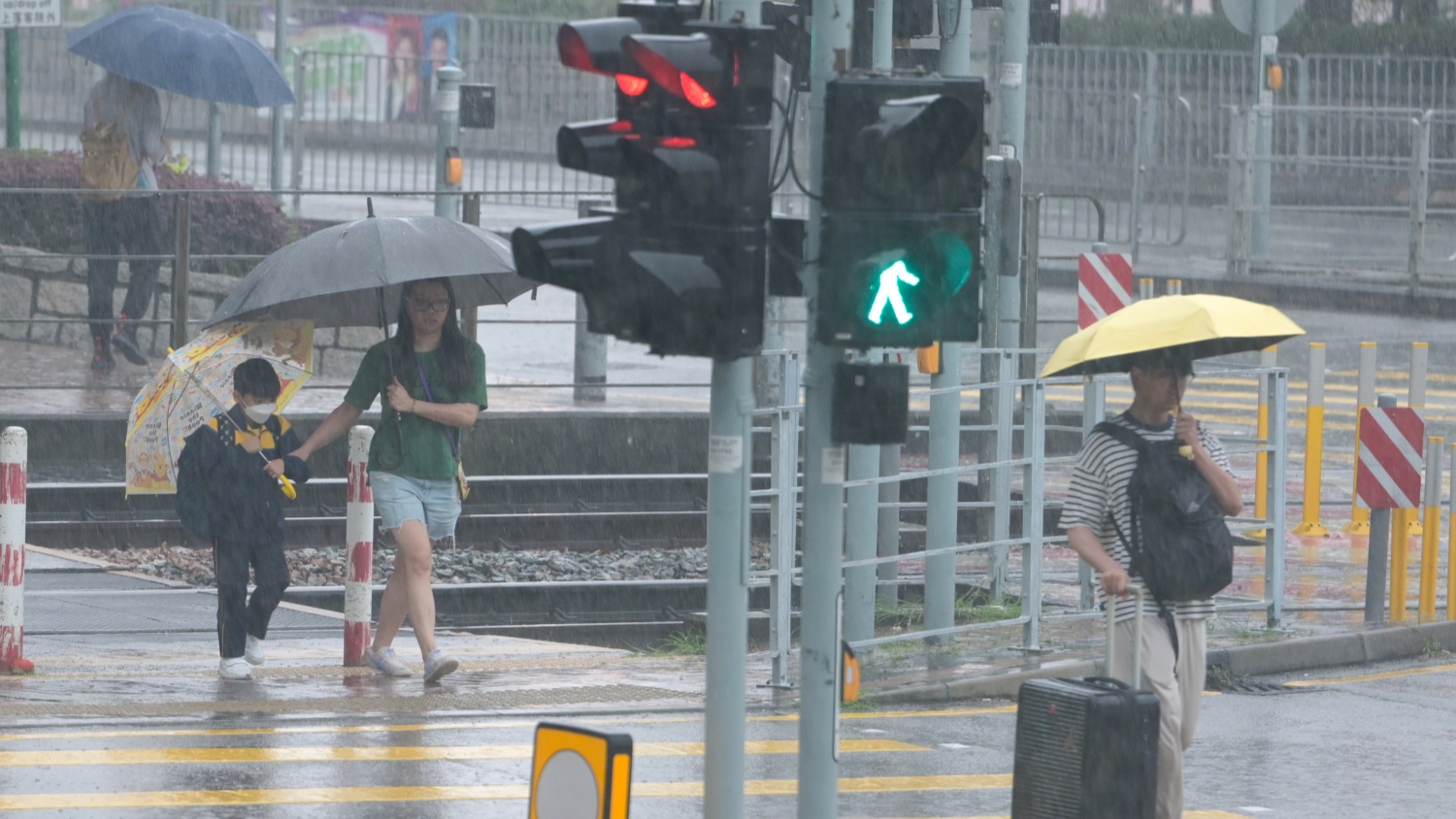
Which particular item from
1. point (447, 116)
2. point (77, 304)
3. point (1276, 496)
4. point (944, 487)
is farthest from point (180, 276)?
point (1276, 496)

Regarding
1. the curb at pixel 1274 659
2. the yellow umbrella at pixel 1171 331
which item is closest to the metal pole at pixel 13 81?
the curb at pixel 1274 659

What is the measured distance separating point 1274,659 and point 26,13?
34.6 ft

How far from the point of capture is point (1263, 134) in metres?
25.0

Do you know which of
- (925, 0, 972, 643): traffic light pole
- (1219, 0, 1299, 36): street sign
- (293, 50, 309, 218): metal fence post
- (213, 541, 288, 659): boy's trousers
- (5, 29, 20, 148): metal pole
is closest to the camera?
(213, 541, 288, 659): boy's trousers

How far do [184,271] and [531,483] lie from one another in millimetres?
2647

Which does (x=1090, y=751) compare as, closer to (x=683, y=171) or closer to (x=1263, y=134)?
(x=683, y=171)

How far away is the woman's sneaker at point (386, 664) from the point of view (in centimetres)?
961

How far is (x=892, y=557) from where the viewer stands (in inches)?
384

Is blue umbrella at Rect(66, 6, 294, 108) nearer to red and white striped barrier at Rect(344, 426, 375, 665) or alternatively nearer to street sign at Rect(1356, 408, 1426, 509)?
red and white striped barrier at Rect(344, 426, 375, 665)

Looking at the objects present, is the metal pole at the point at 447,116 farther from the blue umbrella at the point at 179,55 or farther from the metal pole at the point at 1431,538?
the metal pole at the point at 1431,538

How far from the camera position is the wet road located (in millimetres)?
7371

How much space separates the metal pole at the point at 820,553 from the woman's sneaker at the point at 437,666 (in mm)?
3808

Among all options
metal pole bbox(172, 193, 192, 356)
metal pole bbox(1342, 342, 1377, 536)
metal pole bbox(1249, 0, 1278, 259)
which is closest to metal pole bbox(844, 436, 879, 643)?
metal pole bbox(1342, 342, 1377, 536)

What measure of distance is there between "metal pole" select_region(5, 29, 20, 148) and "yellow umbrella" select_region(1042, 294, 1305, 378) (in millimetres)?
12783
